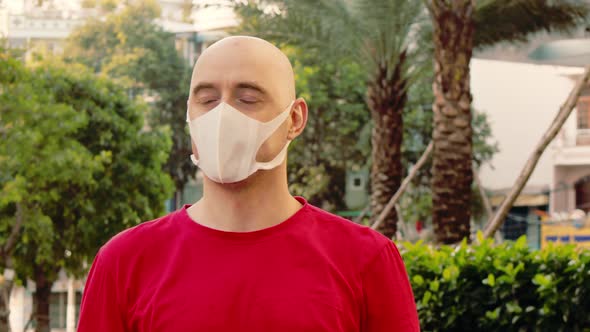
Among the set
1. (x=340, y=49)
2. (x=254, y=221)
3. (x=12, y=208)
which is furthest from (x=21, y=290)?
(x=254, y=221)

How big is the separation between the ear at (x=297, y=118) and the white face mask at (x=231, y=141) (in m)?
0.06

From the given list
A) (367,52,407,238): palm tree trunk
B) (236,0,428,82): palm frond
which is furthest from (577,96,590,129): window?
(367,52,407,238): palm tree trunk

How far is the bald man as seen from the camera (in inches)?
81.5

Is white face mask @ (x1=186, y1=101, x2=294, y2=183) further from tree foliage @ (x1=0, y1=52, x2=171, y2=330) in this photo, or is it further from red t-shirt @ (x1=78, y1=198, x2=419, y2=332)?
tree foliage @ (x1=0, y1=52, x2=171, y2=330)

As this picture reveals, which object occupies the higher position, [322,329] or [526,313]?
[322,329]

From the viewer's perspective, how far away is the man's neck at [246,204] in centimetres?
217

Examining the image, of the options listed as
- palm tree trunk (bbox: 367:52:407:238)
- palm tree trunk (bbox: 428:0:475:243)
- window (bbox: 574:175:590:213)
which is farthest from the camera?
window (bbox: 574:175:590:213)

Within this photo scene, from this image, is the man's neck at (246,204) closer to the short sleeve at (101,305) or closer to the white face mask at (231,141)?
the white face mask at (231,141)

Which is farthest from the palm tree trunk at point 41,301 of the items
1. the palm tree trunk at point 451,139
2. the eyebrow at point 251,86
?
the eyebrow at point 251,86

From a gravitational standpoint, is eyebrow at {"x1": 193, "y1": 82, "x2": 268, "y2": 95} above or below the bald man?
above

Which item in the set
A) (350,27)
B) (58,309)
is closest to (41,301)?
(350,27)

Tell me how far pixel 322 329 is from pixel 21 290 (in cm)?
5260

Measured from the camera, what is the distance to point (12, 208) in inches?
1093

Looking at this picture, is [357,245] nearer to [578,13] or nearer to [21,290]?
[578,13]
